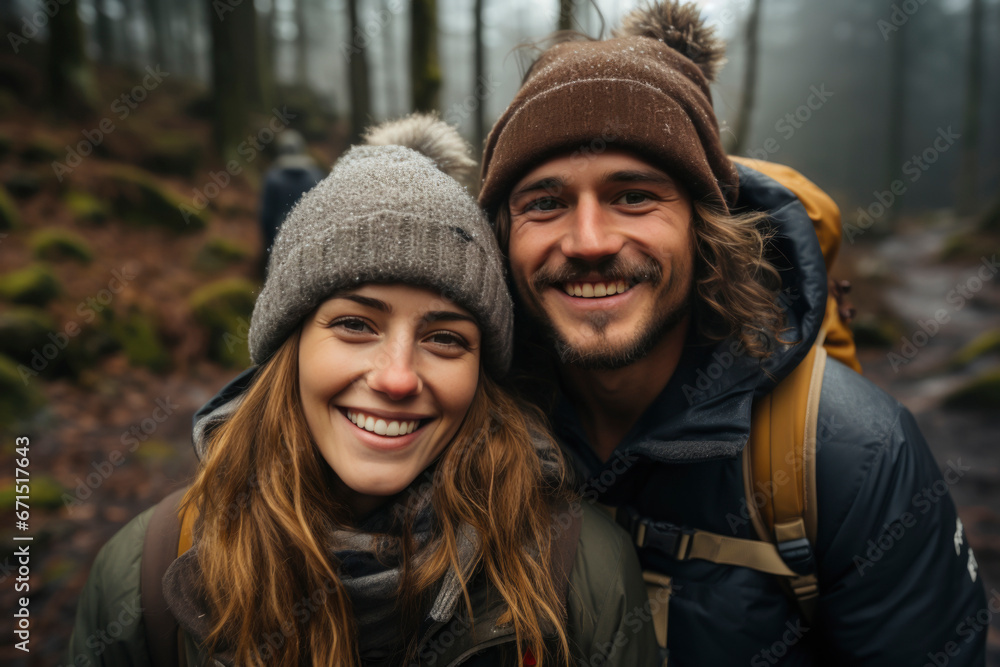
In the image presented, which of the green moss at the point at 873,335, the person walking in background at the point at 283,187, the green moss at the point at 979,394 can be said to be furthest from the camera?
the green moss at the point at 873,335

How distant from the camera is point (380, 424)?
71.2 inches

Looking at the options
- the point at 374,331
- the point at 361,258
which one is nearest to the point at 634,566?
the point at 374,331

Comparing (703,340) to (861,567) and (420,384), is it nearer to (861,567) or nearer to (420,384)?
(861,567)

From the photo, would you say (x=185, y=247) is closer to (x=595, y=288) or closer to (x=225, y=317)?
(x=225, y=317)

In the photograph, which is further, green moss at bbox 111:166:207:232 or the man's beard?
green moss at bbox 111:166:207:232

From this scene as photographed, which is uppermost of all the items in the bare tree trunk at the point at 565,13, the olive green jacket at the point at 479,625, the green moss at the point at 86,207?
the bare tree trunk at the point at 565,13

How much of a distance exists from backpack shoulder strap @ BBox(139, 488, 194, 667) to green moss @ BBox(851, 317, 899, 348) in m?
10.9

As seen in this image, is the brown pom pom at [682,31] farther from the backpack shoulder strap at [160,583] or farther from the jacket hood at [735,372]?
the backpack shoulder strap at [160,583]

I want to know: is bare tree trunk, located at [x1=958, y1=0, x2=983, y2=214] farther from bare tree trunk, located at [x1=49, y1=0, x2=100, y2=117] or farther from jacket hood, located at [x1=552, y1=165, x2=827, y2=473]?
bare tree trunk, located at [x1=49, y1=0, x2=100, y2=117]

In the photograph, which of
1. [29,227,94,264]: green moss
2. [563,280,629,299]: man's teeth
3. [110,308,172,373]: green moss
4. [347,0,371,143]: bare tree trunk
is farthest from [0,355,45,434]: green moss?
[347,0,371,143]: bare tree trunk

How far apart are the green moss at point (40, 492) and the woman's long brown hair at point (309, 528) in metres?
3.44

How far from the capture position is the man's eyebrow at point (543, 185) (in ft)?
7.01

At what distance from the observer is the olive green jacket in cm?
179

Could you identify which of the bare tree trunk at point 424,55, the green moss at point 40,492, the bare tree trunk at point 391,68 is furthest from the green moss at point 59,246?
the bare tree trunk at point 391,68
